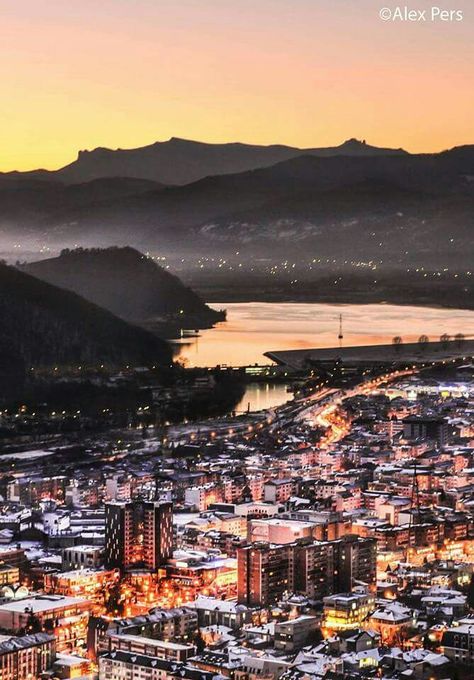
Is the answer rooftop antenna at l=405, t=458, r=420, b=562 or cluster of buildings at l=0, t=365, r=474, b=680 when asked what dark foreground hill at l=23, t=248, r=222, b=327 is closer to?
cluster of buildings at l=0, t=365, r=474, b=680

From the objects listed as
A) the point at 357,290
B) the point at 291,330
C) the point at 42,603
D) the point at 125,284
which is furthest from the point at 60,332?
the point at 357,290

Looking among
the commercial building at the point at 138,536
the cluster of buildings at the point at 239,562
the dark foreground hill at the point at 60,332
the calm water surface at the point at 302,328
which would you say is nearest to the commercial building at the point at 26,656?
the cluster of buildings at the point at 239,562

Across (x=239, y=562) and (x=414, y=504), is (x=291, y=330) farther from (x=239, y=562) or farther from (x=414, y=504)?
(x=239, y=562)

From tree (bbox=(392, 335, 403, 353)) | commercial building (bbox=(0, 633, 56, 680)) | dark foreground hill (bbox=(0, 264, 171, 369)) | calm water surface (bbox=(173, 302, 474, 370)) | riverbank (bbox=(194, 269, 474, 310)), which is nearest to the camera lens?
commercial building (bbox=(0, 633, 56, 680))

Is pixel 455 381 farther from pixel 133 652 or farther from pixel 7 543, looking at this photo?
pixel 133 652

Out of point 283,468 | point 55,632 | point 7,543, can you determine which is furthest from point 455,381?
point 55,632

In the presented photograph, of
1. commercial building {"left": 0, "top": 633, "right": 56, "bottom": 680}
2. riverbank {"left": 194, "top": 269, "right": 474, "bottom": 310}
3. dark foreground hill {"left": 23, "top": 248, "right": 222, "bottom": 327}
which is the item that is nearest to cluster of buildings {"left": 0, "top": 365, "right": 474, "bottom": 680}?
commercial building {"left": 0, "top": 633, "right": 56, "bottom": 680}
